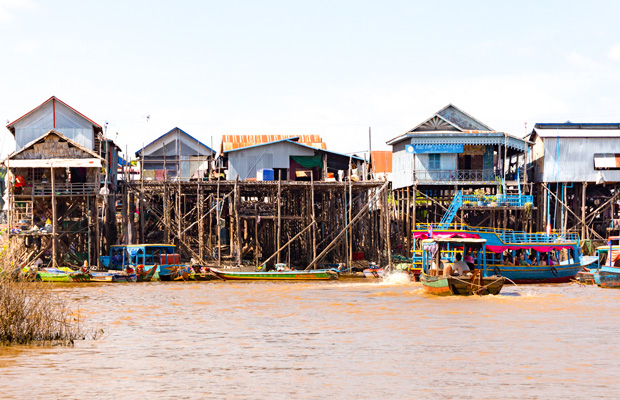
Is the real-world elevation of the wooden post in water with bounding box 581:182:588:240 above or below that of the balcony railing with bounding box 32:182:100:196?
below

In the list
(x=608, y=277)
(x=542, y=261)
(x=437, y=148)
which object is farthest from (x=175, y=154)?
(x=608, y=277)

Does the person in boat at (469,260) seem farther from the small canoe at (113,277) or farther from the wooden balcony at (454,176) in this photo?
the small canoe at (113,277)

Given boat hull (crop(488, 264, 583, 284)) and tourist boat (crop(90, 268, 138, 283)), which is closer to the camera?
boat hull (crop(488, 264, 583, 284))

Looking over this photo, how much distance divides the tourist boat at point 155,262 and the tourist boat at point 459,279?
12506 millimetres

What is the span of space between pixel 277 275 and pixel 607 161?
2222cm

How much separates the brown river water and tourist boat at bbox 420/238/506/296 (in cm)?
44

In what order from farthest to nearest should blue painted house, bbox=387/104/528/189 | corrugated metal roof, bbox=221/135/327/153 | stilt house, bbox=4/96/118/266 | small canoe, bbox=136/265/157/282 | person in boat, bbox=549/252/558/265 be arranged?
corrugated metal roof, bbox=221/135/327/153, blue painted house, bbox=387/104/528/189, stilt house, bbox=4/96/118/266, person in boat, bbox=549/252/558/265, small canoe, bbox=136/265/157/282

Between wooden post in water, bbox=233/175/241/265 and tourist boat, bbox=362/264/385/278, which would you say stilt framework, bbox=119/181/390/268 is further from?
tourist boat, bbox=362/264/385/278

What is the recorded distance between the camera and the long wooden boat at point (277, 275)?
3888 cm

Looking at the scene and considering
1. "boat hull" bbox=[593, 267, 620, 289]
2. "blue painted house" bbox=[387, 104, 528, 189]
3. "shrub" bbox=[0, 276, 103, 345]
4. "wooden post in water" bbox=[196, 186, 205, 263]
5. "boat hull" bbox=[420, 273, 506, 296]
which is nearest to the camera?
"shrub" bbox=[0, 276, 103, 345]

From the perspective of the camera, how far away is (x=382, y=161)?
69.2 m

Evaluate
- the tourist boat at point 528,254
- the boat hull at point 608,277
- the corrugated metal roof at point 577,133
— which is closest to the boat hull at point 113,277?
the tourist boat at point 528,254

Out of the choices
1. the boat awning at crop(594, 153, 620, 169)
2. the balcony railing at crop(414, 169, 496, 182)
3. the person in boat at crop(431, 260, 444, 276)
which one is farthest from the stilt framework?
the boat awning at crop(594, 153, 620, 169)

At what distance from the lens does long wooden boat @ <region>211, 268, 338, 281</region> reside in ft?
128
